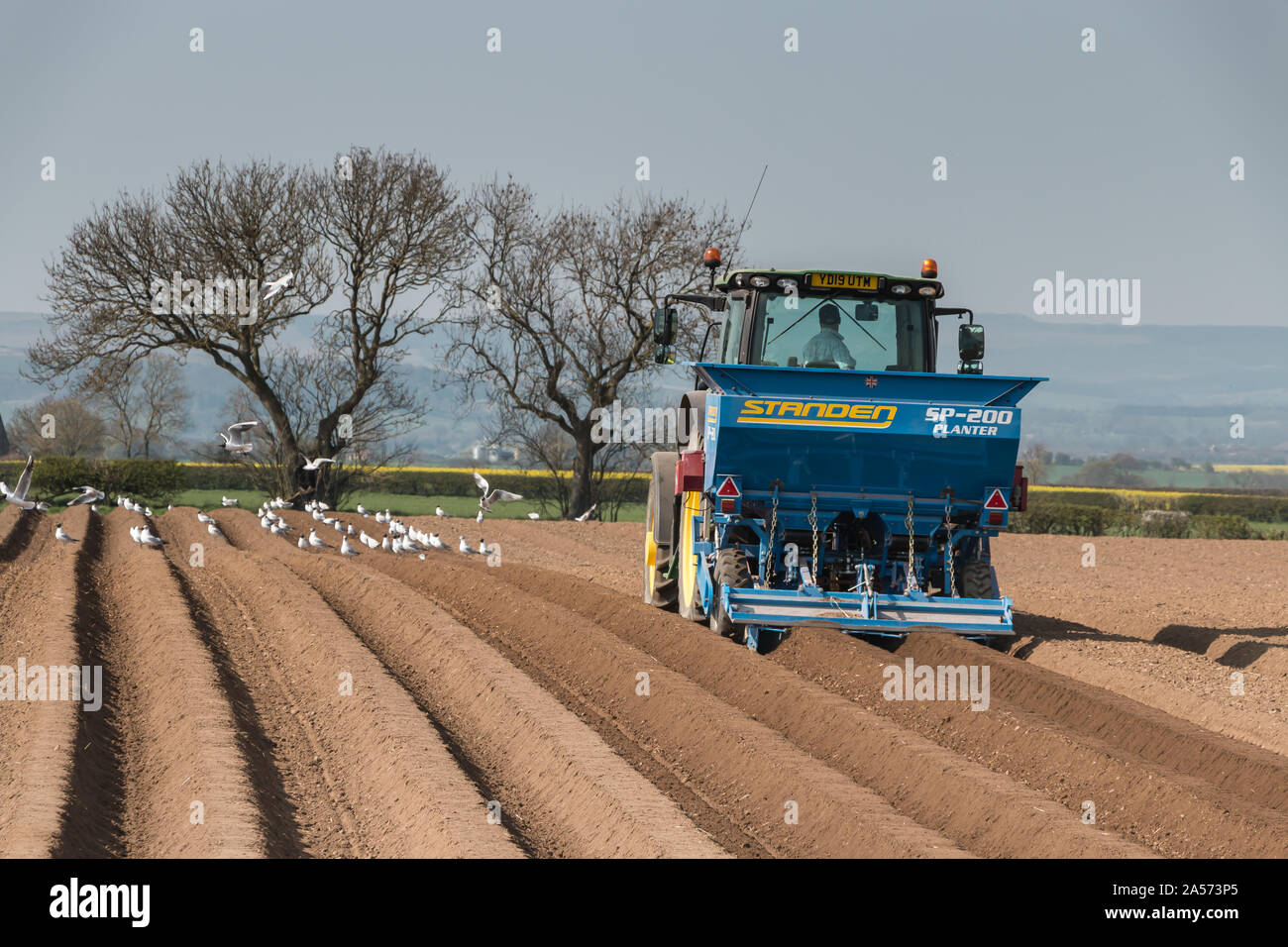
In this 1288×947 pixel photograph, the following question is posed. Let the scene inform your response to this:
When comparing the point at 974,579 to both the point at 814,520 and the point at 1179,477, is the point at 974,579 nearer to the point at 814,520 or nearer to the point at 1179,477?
the point at 814,520

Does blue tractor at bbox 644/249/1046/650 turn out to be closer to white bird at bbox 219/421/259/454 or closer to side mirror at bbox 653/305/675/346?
side mirror at bbox 653/305/675/346

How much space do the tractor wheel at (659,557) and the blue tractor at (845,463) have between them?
98cm

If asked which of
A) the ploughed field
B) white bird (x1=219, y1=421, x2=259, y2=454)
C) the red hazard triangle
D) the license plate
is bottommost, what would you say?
the ploughed field

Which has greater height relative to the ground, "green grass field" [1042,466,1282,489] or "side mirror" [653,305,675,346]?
"side mirror" [653,305,675,346]

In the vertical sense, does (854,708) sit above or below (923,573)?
below

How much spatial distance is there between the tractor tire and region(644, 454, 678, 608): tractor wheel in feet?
10.3

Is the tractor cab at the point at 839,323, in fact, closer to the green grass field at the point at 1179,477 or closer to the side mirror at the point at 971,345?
the side mirror at the point at 971,345

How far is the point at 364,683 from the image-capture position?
385 inches

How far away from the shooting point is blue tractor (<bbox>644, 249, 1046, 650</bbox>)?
10320 mm

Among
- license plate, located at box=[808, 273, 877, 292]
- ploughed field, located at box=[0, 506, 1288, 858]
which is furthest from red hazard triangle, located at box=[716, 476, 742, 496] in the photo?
license plate, located at box=[808, 273, 877, 292]
